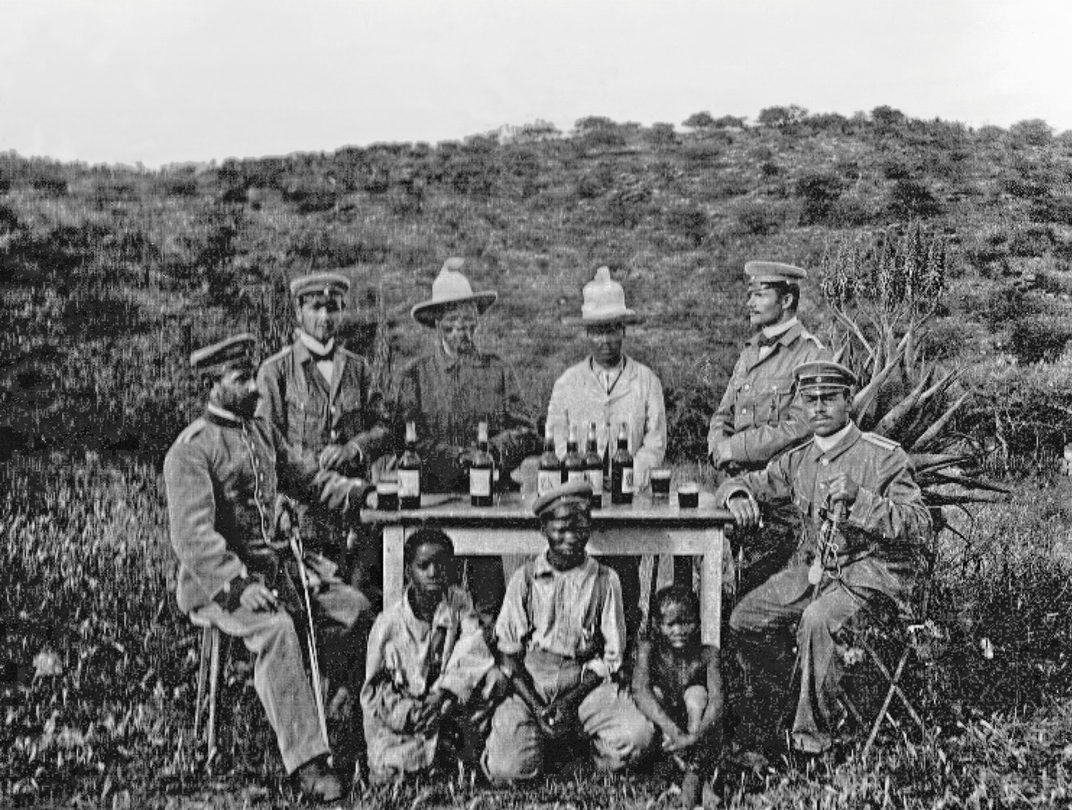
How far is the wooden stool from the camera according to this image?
5859mm

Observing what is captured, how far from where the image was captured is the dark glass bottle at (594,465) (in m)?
5.80

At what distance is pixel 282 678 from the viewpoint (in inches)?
230

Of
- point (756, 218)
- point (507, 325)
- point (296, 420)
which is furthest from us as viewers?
point (756, 218)

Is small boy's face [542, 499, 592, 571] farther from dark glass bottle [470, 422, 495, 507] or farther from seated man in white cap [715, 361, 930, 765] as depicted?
seated man in white cap [715, 361, 930, 765]

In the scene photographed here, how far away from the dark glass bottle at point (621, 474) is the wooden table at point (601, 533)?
0.50 feet

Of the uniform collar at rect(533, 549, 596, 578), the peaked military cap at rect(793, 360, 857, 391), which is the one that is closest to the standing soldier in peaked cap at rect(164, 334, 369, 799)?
the uniform collar at rect(533, 549, 596, 578)

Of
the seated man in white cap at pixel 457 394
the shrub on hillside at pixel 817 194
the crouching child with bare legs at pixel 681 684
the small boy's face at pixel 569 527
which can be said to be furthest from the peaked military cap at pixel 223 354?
the shrub on hillside at pixel 817 194

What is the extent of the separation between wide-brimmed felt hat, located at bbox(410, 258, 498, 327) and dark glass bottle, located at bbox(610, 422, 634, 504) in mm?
1154

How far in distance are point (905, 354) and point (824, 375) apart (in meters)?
0.81

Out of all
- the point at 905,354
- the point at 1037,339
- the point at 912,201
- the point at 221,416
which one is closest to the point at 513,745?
the point at 221,416

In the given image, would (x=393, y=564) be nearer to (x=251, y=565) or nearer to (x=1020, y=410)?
(x=251, y=565)

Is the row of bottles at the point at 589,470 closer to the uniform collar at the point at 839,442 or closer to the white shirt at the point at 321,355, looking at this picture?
the uniform collar at the point at 839,442

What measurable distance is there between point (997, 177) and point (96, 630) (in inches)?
240

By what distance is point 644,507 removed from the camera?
585 cm
